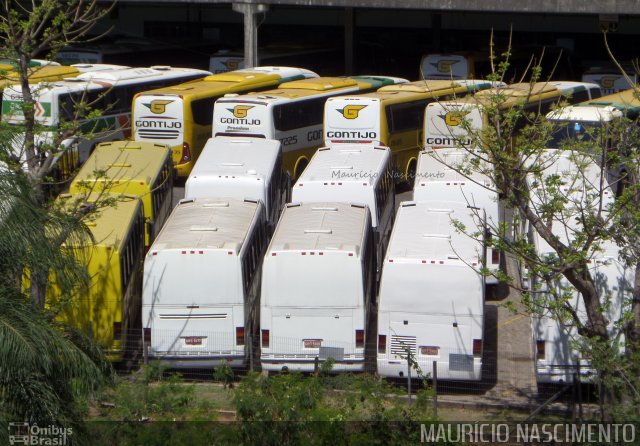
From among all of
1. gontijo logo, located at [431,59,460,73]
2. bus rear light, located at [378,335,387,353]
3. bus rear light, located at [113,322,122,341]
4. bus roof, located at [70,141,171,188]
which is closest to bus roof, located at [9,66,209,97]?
bus roof, located at [70,141,171,188]

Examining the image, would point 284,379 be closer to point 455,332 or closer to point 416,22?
point 455,332

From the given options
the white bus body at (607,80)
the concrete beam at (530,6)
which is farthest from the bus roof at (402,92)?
the white bus body at (607,80)

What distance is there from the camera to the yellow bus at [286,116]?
25.8 m

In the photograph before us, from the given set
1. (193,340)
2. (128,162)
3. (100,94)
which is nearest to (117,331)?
(193,340)

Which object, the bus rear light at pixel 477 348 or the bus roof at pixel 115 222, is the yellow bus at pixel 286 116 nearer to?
the bus roof at pixel 115 222

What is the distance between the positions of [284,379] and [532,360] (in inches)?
227

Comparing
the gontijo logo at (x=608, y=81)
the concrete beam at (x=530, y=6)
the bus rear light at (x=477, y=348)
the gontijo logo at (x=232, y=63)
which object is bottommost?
the bus rear light at (x=477, y=348)

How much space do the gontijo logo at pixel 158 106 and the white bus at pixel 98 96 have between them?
3.01 feet

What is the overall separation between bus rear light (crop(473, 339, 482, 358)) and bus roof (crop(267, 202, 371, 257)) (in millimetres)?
2127

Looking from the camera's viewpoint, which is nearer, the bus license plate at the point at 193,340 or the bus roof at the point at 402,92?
the bus license plate at the point at 193,340

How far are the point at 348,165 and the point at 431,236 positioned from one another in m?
5.11

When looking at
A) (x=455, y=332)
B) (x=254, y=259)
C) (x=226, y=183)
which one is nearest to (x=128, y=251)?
(x=254, y=259)

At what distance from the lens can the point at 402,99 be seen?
26.8 meters

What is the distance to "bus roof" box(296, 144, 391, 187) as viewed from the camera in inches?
793
